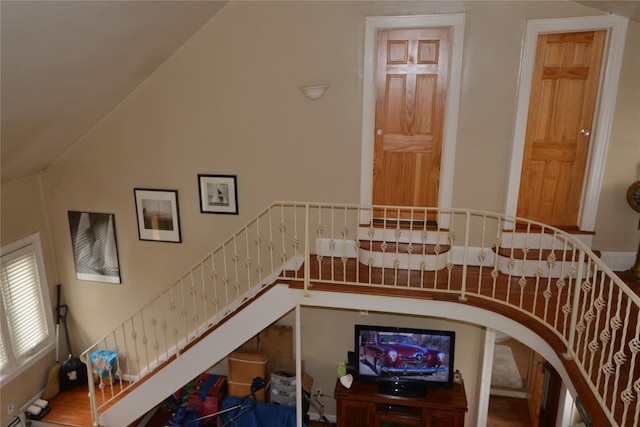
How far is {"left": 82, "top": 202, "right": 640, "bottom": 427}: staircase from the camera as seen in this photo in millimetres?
3660

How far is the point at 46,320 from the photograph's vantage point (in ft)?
19.0

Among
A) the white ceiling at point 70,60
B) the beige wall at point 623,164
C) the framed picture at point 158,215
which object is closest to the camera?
the white ceiling at point 70,60

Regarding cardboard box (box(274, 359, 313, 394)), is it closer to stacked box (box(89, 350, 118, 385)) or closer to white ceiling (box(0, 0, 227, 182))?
stacked box (box(89, 350, 118, 385))

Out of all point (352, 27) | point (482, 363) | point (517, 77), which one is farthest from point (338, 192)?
point (482, 363)

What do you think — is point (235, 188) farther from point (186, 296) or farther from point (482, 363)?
point (482, 363)

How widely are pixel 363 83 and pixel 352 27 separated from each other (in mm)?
521

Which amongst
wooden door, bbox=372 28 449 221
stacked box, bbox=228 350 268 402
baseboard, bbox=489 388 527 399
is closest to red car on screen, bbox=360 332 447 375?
stacked box, bbox=228 350 268 402

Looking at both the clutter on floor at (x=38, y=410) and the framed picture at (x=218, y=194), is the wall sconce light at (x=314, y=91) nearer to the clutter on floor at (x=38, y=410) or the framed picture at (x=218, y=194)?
the framed picture at (x=218, y=194)

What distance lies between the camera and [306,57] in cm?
472

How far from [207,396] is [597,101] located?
16.6 ft

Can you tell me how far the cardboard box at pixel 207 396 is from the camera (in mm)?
5570

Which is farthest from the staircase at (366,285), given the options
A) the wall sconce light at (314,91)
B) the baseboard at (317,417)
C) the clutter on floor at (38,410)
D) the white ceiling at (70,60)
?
the white ceiling at (70,60)

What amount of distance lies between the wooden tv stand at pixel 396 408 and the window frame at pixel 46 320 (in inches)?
137

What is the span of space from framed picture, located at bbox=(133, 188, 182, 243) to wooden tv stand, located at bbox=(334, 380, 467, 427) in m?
2.53
